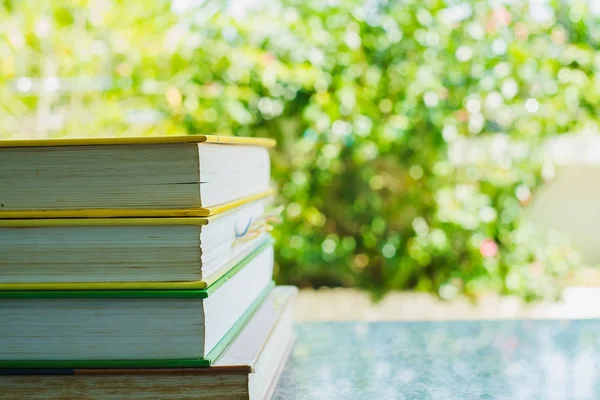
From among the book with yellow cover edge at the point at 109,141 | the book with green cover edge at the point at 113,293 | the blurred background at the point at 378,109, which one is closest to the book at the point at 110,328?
the book with green cover edge at the point at 113,293

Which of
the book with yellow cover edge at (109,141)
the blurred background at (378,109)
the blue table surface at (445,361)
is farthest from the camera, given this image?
the blurred background at (378,109)

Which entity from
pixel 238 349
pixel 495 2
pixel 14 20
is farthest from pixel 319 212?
pixel 238 349

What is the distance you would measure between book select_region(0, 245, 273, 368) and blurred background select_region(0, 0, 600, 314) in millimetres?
2126

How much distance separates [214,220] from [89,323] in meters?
0.13

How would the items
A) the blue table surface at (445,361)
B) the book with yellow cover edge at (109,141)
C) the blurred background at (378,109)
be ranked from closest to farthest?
1. the book with yellow cover edge at (109,141)
2. the blue table surface at (445,361)
3. the blurred background at (378,109)

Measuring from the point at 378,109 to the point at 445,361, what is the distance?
2.04 meters

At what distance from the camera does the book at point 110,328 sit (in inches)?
24.6

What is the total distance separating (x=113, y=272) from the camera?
63 centimetres

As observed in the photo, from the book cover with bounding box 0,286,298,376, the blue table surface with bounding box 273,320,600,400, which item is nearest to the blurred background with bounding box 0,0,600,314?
the blue table surface with bounding box 273,320,600,400

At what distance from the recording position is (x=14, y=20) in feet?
9.82

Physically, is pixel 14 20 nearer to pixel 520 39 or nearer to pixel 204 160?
pixel 520 39

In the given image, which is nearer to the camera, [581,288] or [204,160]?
[204,160]

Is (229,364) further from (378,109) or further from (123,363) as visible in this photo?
(378,109)

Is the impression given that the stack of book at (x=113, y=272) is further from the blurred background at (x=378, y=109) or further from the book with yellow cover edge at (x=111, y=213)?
the blurred background at (x=378, y=109)
